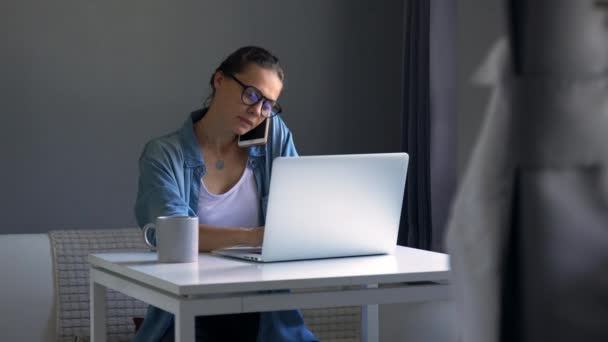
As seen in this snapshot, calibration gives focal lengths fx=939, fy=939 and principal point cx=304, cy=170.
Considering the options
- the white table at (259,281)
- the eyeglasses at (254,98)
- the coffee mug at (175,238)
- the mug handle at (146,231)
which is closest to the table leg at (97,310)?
the white table at (259,281)

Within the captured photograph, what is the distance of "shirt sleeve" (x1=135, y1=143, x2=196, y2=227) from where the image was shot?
2.17 meters

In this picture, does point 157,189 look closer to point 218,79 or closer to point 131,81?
point 218,79

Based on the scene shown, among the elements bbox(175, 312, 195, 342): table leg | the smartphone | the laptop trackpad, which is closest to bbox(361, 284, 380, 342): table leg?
the laptop trackpad

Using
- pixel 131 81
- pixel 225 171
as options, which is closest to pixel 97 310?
pixel 225 171

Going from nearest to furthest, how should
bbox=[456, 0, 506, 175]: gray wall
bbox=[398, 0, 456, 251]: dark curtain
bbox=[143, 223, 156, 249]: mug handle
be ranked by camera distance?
bbox=[143, 223, 156, 249]: mug handle < bbox=[456, 0, 506, 175]: gray wall < bbox=[398, 0, 456, 251]: dark curtain

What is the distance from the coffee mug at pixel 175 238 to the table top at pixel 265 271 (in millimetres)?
30

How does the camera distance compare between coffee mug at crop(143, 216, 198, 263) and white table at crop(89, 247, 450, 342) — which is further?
coffee mug at crop(143, 216, 198, 263)

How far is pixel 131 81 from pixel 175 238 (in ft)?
5.68


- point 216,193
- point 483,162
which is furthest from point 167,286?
point 483,162

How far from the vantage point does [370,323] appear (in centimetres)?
233

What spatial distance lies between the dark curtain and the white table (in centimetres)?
128

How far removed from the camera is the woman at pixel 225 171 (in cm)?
220

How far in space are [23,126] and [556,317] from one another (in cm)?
313

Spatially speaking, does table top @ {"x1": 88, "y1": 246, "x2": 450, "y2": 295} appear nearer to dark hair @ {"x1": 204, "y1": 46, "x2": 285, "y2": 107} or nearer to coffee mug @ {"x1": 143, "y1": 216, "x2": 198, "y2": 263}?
coffee mug @ {"x1": 143, "y1": 216, "x2": 198, "y2": 263}
